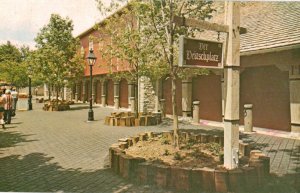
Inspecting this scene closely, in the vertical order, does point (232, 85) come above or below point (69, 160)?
above

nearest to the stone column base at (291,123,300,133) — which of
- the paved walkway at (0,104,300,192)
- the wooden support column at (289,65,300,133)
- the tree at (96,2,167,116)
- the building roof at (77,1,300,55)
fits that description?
the wooden support column at (289,65,300,133)

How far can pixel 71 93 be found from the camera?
126 ft

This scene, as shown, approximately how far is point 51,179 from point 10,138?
226 inches

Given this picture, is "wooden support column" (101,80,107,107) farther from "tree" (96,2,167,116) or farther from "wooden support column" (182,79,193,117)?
"wooden support column" (182,79,193,117)

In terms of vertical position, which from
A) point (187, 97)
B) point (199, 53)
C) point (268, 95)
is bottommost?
point (187, 97)

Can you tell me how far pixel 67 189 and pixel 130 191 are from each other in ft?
4.03

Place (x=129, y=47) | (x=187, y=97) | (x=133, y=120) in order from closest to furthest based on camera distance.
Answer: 1. (x=129, y=47)
2. (x=133, y=120)
3. (x=187, y=97)

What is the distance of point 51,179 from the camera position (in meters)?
6.01

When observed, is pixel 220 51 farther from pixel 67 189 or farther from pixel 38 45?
pixel 38 45

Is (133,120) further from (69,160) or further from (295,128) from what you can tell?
(295,128)

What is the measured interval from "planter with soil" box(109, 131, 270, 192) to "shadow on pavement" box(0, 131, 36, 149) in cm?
445

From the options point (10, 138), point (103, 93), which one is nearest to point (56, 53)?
point (103, 93)

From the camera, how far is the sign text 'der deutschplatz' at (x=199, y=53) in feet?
14.8

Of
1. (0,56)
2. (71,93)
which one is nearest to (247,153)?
(71,93)
